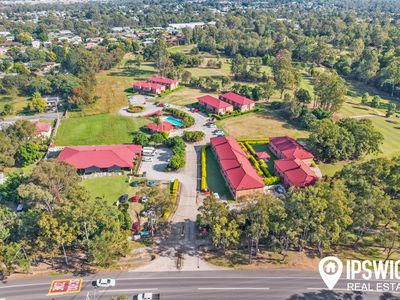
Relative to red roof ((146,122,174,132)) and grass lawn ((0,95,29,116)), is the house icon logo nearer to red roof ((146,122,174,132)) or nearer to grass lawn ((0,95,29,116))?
red roof ((146,122,174,132))

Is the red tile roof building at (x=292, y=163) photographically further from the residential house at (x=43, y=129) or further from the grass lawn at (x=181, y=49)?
the grass lawn at (x=181, y=49)

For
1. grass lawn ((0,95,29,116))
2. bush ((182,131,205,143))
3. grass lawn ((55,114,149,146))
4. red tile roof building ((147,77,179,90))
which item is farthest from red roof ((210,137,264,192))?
grass lawn ((0,95,29,116))

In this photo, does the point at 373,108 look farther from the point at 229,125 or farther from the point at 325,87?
the point at 229,125

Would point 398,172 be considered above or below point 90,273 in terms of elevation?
above

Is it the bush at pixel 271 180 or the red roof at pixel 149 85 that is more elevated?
the red roof at pixel 149 85

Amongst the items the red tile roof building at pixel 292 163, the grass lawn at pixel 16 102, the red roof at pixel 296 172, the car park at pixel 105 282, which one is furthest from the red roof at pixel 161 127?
the car park at pixel 105 282

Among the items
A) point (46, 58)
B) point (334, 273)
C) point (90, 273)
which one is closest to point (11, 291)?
point (90, 273)
